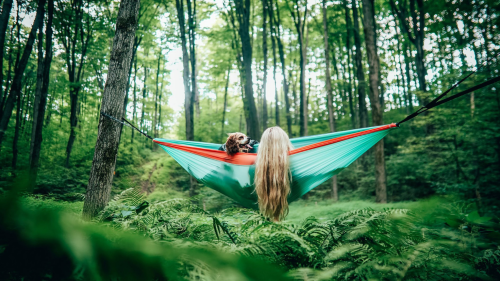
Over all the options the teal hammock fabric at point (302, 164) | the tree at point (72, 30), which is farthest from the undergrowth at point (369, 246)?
the tree at point (72, 30)

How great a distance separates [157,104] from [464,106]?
15.9 m

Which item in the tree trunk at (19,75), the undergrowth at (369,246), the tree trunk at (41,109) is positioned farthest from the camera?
the tree trunk at (41,109)

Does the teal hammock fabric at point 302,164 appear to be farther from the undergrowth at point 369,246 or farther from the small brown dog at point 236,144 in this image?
the undergrowth at point 369,246

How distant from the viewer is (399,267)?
0.70 m

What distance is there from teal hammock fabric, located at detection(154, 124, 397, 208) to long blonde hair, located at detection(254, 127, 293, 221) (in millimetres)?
161

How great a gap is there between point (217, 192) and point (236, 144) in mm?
5474

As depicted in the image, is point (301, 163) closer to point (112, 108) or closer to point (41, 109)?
point (112, 108)

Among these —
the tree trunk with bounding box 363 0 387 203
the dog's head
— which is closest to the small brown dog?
the dog's head

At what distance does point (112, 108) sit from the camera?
2203 millimetres

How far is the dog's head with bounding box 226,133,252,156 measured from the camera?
7.04 ft

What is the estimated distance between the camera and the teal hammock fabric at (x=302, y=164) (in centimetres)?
200

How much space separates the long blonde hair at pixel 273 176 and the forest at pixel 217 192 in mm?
150

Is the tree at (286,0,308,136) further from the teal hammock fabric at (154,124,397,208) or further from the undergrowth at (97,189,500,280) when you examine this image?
the undergrowth at (97,189,500,280)

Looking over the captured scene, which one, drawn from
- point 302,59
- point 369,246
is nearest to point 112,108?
point 369,246
